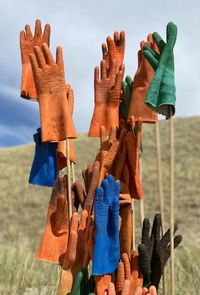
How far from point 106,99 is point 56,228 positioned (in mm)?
912

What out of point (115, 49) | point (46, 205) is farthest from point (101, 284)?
→ point (46, 205)

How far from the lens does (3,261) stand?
7133mm

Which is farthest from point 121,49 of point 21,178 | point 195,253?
point 21,178

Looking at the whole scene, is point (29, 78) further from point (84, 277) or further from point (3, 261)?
point (3, 261)

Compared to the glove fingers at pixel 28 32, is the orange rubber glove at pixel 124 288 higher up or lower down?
lower down

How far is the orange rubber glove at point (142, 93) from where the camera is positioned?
134 inches

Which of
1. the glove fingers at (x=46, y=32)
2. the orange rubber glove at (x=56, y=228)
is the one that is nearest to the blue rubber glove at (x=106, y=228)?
the orange rubber glove at (x=56, y=228)

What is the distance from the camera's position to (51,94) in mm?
3203

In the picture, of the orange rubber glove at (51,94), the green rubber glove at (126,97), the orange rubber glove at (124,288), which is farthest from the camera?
the green rubber glove at (126,97)

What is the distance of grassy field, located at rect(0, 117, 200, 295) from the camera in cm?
634

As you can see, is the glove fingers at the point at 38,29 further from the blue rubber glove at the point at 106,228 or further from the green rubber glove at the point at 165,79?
the blue rubber glove at the point at 106,228

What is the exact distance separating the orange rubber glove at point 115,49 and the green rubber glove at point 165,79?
475 mm

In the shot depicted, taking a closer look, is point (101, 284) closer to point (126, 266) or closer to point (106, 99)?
point (126, 266)

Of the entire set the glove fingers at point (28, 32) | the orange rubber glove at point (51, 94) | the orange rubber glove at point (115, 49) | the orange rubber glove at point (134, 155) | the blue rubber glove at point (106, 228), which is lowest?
the blue rubber glove at point (106, 228)
